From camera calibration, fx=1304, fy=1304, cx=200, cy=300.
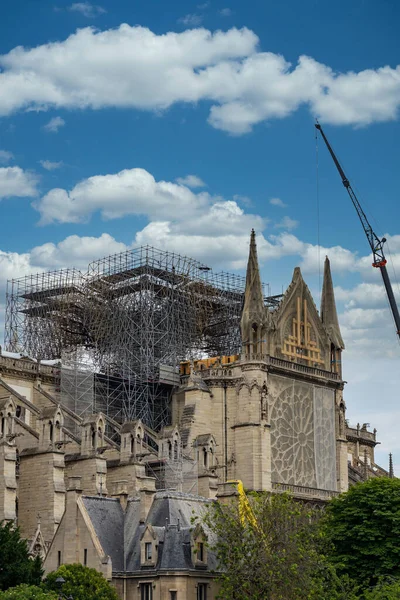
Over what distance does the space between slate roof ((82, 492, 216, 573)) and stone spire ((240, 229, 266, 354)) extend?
25.8 metres

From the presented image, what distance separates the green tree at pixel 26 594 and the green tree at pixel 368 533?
59.2 ft

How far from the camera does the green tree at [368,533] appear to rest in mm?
68688

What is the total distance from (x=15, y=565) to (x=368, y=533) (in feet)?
66.2

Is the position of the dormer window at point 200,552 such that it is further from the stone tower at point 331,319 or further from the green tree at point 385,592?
the stone tower at point 331,319

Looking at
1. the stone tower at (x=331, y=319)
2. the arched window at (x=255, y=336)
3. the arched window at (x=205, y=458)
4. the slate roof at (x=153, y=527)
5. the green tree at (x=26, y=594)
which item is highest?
the stone tower at (x=331, y=319)

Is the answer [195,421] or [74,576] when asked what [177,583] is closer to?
[74,576]

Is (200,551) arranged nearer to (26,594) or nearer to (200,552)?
(200,552)

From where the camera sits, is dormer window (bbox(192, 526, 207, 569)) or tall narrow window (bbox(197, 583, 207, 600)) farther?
dormer window (bbox(192, 526, 207, 569))

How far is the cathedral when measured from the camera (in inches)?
2505

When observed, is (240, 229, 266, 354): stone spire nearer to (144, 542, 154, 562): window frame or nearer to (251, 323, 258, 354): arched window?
(251, 323, 258, 354): arched window

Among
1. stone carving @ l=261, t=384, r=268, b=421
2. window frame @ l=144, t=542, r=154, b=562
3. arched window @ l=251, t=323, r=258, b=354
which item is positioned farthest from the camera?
arched window @ l=251, t=323, r=258, b=354

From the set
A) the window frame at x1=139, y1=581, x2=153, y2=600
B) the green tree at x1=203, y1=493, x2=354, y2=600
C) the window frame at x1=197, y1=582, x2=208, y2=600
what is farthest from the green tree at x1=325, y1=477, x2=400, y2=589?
the window frame at x1=139, y1=581, x2=153, y2=600

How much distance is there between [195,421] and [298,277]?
49.4ft

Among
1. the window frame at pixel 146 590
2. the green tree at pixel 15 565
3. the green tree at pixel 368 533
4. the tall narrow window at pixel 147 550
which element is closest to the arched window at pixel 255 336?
the green tree at pixel 368 533
